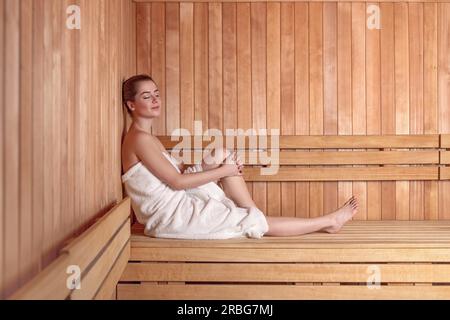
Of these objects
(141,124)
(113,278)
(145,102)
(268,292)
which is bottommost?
(268,292)

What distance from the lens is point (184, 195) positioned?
2803 mm

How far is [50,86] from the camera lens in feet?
5.14

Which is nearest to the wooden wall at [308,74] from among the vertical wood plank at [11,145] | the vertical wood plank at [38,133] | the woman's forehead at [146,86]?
the woman's forehead at [146,86]

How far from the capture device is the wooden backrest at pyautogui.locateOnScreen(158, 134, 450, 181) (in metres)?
3.46

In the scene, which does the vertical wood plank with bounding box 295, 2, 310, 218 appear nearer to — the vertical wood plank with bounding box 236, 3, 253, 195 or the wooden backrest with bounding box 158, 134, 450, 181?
the wooden backrest with bounding box 158, 134, 450, 181

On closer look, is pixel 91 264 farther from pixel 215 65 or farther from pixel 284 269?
pixel 215 65

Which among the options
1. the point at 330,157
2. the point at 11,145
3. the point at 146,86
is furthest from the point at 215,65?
the point at 11,145

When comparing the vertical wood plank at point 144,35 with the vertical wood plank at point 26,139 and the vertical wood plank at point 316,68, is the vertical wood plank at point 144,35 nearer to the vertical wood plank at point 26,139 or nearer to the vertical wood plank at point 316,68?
the vertical wood plank at point 316,68

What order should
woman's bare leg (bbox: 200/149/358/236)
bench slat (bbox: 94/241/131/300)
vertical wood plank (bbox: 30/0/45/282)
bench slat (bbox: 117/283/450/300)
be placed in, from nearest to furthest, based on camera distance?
vertical wood plank (bbox: 30/0/45/282)
bench slat (bbox: 94/241/131/300)
bench slat (bbox: 117/283/450/300)
woman's bare leg (bbox: 200/149/358/236)

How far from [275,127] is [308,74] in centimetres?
37

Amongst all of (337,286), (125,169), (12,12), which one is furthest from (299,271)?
(12,12)

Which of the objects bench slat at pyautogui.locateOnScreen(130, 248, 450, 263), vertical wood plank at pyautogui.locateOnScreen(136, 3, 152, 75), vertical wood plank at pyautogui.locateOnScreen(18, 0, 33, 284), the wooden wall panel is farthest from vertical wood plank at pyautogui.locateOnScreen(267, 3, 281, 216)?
vertical wood plank at pyautogui.locateOnScreen(18, 0, 33, 284)

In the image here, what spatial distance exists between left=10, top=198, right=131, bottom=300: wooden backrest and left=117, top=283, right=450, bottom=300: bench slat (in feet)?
0.60

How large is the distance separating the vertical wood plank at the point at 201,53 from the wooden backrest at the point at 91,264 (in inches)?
43.5
